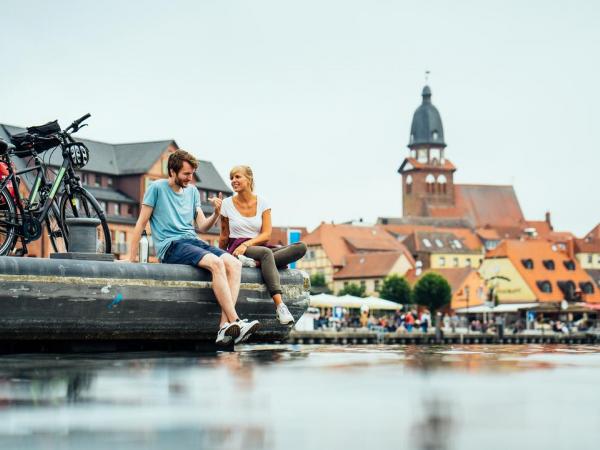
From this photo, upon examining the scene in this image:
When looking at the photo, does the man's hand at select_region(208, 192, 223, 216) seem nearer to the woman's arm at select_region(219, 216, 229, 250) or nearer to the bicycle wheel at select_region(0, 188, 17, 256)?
the woman's arm at select_region(219, 216, 229, 250)

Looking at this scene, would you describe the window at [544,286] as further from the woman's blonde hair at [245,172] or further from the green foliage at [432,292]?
the woman's blonde hair at [245,172]

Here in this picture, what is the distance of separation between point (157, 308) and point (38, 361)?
1.92m

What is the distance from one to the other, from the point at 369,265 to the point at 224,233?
13917 cm

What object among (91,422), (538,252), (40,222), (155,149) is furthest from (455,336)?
(91,422)

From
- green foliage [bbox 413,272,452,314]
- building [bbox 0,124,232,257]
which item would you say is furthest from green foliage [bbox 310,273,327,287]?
building [bbox 0,124,232,257]

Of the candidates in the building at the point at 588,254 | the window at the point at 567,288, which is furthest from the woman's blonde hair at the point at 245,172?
the building at the point at 588,254

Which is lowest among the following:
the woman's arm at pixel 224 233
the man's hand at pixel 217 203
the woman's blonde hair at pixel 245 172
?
the woman's arm at pixel 224 233

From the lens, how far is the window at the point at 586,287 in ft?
431

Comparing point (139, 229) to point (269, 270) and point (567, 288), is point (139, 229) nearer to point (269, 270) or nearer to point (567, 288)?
A: point (269, 270)

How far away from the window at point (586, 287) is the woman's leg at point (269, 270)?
124m

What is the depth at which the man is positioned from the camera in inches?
385

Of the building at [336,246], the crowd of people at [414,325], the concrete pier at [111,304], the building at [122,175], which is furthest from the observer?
the building at [336,246]

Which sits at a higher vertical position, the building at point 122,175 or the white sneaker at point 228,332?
the building at point 122,175

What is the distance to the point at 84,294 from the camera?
370 inches
